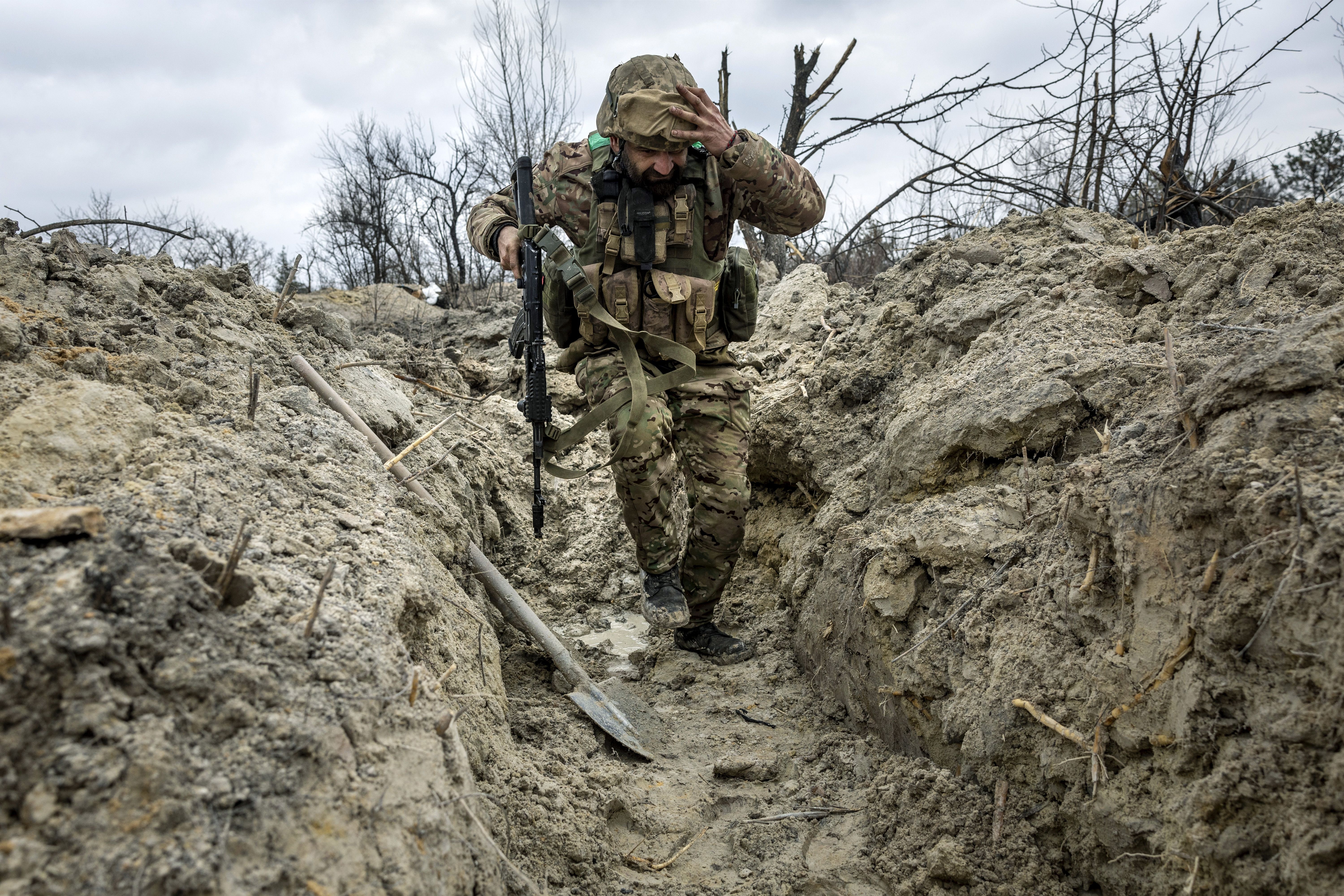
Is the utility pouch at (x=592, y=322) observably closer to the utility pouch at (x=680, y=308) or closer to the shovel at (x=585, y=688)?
the utility pouch at (x=680, y=308)

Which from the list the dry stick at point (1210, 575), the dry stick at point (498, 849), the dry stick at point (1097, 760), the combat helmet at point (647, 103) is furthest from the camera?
the combat helmet at point (647, 103)

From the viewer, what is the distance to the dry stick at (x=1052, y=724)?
188 centimetres

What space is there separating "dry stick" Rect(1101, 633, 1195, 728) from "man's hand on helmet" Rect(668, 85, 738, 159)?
7.58 feet

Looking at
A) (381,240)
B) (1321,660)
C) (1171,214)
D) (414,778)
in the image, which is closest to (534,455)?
(414,778)

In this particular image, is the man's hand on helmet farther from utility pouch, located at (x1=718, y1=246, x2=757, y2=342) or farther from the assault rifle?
the assault rifle

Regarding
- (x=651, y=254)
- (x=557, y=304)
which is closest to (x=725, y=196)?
(x=651, y=254)

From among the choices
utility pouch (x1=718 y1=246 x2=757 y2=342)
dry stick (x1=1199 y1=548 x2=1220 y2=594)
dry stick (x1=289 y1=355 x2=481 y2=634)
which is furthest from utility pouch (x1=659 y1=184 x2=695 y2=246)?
dry stick (x1=1199 y1=548 x2=1220 y2=594)

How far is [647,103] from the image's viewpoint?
302 cm

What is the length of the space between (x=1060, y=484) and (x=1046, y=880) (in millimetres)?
1047

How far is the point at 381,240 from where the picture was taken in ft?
40.1

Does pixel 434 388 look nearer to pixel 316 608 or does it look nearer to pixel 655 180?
pixel 655 180

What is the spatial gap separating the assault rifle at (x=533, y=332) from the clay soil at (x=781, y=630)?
0.41m

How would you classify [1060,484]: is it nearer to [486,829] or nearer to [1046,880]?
[1046,880]

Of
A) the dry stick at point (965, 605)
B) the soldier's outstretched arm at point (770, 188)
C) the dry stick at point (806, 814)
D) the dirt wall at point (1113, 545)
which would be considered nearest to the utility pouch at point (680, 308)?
the soldier's outstretched arm at point (770, 188)
